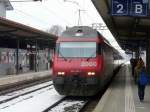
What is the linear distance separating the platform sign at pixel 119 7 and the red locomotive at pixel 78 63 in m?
2.76

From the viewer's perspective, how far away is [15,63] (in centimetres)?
4309

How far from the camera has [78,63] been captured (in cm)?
1958

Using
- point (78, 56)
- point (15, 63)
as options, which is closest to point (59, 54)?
point (78, 56)

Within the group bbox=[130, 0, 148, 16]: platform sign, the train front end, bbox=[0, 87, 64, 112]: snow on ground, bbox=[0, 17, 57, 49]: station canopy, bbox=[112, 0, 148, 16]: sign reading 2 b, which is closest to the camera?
bbox=[0, 87, 64, 112]: snow on ground

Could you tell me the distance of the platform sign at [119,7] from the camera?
57.3ft

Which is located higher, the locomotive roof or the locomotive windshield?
the locomotive roof

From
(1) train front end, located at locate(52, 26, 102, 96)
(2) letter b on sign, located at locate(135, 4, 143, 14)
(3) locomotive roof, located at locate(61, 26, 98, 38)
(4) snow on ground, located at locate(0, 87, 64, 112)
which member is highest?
(2) letter b on sign, located at locate(135, 4, 143, 14)

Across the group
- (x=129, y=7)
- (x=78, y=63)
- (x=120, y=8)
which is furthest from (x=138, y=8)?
(x=78, y=63)

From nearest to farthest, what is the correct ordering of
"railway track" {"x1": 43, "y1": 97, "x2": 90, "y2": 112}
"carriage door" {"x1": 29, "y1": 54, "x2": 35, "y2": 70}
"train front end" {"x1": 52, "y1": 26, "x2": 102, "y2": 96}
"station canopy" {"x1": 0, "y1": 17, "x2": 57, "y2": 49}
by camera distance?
"railway track" {"x1": 43, "y1": 97, "x2": 90, "y2": 112}
"train front end" {"x1": 52, "y1": 26, "x2": 102, "y2": 96}
"station canopy" {"x1": 0, "y1": 17, "x2": 57, "y2": 49}
"carriage door" {"x1": 29, "y1": 54, "x2": 35, "y2": 70}

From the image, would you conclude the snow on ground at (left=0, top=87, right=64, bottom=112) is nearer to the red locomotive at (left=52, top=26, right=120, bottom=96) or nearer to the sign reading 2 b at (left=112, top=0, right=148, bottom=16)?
the red locomotive at (left=52, top=26, right=120, bottom=96)

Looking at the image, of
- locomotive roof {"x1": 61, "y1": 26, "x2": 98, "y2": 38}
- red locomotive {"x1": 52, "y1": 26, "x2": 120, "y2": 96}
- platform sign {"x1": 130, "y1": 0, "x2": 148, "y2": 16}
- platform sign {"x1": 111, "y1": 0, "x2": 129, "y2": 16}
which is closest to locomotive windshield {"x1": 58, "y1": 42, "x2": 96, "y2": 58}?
red locomotive {"x1": 52, "y1": 26, "x2": 120, "y2": 96}

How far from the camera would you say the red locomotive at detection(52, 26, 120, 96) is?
19.2 meters

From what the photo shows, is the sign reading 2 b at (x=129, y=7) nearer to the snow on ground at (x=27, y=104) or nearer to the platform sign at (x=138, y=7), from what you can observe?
the platform sign at (x=138, y=7)

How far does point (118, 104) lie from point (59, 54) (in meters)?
5.03
